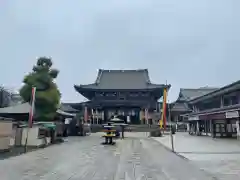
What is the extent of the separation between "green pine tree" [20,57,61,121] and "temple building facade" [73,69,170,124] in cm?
2343

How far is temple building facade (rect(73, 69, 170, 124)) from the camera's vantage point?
5922cm

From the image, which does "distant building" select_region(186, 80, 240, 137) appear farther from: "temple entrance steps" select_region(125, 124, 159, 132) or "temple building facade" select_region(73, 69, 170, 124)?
"temple building facade" select_region(73, 69, 170, 124)

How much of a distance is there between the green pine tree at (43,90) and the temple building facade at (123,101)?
2343cm

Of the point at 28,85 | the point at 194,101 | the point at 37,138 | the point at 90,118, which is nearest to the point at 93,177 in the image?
the point at 37,138

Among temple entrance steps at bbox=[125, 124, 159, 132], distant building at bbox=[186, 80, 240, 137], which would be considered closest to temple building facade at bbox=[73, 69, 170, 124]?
temple entrance steps at bbox=[125, 124, 159, 132]

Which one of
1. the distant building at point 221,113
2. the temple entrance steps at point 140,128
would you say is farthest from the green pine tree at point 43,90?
the temple entrance steps at point 140,128

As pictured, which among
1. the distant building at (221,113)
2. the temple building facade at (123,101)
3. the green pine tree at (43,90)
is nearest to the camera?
the distant building at (221,113)

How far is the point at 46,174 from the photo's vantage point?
1032 centimetres

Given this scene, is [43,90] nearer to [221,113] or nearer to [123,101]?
[221,113]

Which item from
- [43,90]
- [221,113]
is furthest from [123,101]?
[221,113]

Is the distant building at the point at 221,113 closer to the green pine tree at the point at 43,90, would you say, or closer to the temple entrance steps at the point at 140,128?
the temple entrance steps at the point at 140,128

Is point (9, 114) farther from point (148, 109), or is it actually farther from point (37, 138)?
point (148, 109)

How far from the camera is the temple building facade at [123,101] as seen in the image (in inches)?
2331

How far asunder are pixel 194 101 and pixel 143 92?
51.1 ft
